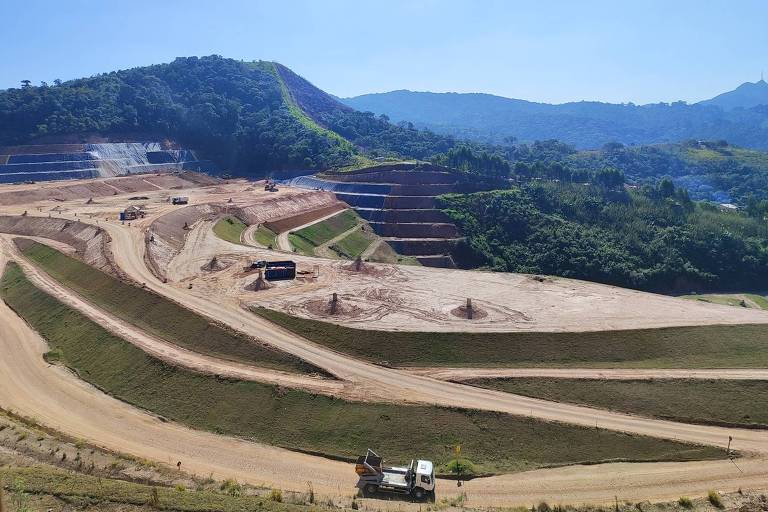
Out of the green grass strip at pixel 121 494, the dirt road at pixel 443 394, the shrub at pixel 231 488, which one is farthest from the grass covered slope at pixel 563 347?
the green grass strip at pixel 121 494

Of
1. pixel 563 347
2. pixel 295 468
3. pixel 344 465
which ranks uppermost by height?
pixel 563 347

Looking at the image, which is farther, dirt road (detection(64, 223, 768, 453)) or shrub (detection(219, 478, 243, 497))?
dirt road (detection(64, 223, 768, 453))

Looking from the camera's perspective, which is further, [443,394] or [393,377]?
[393,377]

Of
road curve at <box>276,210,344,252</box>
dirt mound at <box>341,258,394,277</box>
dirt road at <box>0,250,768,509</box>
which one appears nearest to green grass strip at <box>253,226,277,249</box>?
road curve at <box>276,210,344,252</box>

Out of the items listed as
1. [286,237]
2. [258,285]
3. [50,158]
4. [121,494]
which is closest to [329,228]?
[286,237]

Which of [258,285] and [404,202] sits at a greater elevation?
[404,202]

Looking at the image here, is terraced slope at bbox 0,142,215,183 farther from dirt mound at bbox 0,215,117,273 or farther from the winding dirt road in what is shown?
the winding dirt road

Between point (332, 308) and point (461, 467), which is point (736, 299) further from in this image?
point (461, 467)
